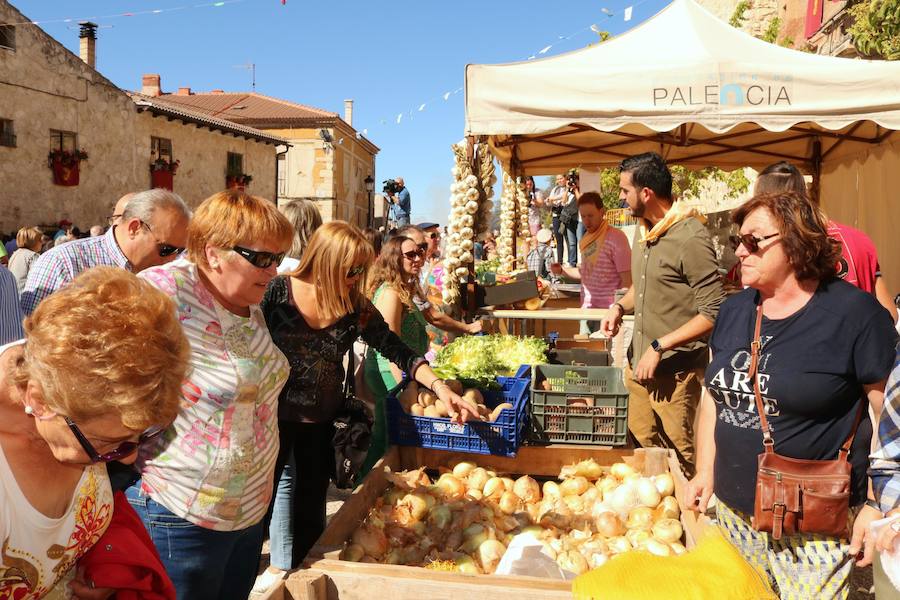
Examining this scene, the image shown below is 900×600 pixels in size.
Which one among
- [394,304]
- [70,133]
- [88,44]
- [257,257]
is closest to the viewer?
[257,257]

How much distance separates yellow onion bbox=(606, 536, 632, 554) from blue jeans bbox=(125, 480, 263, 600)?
142 cm

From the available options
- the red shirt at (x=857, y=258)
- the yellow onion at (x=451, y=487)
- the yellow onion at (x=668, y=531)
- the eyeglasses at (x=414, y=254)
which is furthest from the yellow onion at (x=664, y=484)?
the eyeglasses at (x=414, y=254)

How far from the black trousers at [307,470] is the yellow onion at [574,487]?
109cm

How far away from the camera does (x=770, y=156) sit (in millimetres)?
7871

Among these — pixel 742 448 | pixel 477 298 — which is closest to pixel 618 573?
pixel 742 448

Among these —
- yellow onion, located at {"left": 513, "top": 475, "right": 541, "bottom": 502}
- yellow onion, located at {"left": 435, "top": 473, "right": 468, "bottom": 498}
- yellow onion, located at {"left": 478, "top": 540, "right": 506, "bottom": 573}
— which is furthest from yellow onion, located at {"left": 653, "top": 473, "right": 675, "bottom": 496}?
yellow onion, located at {"left": 435, "top": 473, "right": 468, "bottom": 498}

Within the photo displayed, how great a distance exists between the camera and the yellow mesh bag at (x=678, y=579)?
1622 mm

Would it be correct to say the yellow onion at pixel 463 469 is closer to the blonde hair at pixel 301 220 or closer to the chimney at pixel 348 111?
the blonde hair at pixel 301 220

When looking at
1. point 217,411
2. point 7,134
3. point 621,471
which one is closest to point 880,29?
point 621,471

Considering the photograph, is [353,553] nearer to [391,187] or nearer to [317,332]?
[317,332]

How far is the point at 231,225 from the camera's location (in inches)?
80.7

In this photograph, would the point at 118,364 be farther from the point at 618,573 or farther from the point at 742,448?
the point at 742,448

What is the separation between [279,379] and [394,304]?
2.02 meters

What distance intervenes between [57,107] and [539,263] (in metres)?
15.0
